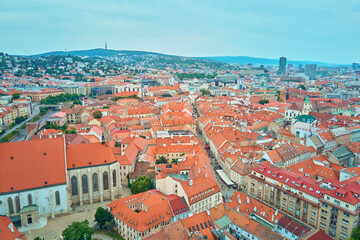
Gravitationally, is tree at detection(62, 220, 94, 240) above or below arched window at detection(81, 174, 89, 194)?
below

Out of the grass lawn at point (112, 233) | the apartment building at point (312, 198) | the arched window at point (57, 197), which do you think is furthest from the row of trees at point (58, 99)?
the apartment building at point (312, 198)

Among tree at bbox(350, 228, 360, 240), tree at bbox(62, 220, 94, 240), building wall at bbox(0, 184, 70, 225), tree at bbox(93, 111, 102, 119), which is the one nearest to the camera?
tree at bbox(350, 228, 360, 240)

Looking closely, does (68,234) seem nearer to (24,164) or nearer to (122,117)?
(24,164)

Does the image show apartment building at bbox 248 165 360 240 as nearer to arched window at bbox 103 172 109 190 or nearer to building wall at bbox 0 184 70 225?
arched window at bbox 103 172 109 190

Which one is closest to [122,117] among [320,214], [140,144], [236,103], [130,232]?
[140,144]

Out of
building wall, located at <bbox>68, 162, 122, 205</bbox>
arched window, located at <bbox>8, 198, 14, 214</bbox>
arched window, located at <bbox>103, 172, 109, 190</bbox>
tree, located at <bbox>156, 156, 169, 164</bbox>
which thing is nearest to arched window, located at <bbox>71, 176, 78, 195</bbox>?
building wall, located at <bbox>68, 162, 122, 205</bbox>

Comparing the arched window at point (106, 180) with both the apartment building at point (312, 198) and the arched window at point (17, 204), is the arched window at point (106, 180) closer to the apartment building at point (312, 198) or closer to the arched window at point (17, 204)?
the arched window at point (17, 204)

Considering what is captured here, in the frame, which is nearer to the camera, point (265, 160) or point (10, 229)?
point (10, 229)
